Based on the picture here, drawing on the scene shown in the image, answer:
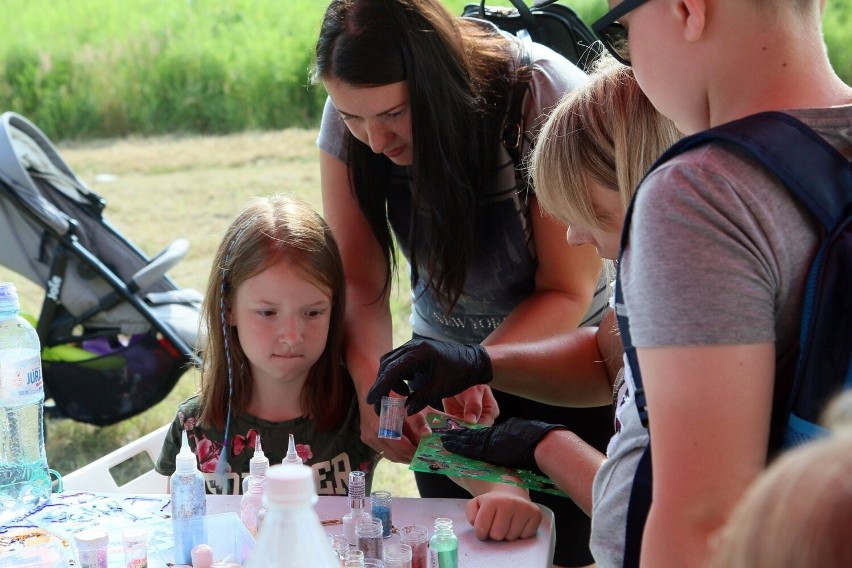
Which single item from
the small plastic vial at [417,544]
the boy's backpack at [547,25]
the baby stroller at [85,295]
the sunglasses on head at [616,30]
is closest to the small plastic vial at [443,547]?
the small plastic vial at [417,544]

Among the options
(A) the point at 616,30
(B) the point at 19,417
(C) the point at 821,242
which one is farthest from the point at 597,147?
(B) the point at 19,417

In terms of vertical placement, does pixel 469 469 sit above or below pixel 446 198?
below

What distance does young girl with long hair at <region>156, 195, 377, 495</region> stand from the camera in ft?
6.92

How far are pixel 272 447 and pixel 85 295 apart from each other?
5.92 feet

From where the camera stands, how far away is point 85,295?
3.64 metres

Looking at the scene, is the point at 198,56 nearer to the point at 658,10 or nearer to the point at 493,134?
the point at 493,134

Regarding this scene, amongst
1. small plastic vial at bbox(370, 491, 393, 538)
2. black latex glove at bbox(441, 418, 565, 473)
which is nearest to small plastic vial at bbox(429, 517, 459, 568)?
small plastic vial at bbox(370, 491, 393, 538)

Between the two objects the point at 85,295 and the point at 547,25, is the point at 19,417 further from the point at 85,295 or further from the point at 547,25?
the point at 85,295

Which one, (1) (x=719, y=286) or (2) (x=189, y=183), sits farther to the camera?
(2) (x=189, y=183)

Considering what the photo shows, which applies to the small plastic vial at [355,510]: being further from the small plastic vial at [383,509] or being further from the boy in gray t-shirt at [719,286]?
the boy in gray t-shirt at [719,286]

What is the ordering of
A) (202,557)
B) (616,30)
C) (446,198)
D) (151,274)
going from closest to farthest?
(616,30) → (202,557) → (446,198) → (151,274)

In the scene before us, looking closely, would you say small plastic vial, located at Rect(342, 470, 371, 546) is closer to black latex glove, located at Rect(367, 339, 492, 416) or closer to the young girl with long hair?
black latex glove, located at Rect(367, 339, 492, 416)

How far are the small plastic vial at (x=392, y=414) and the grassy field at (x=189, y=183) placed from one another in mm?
2720

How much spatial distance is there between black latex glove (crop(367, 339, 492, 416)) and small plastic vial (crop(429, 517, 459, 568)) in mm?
342
